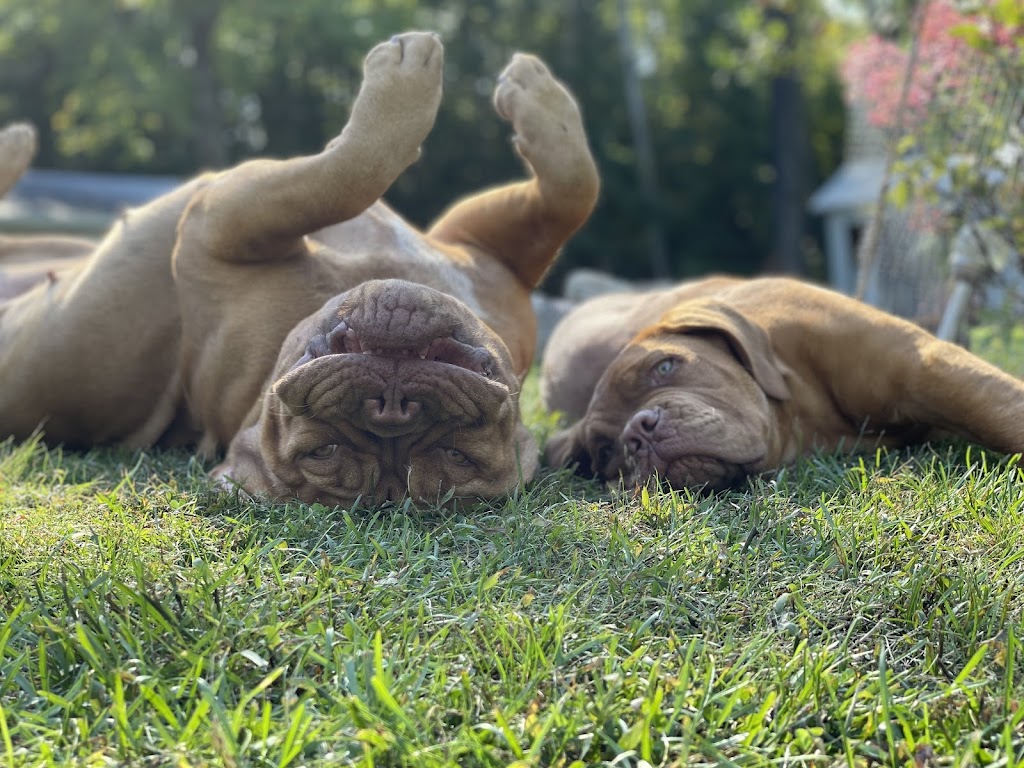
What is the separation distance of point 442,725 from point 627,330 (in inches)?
108

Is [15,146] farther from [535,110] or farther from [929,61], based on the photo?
[929,61]

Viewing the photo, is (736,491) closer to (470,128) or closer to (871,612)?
(871,612)

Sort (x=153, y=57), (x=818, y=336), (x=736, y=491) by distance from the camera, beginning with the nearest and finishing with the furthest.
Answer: (x=736, y=491) < (x=818, y=336) < (x=153, y=57)

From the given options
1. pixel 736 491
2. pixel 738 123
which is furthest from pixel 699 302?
pixel 738 123

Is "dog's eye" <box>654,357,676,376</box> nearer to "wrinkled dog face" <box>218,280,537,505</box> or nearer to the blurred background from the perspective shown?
"wrinkled dog face" <box>218,280,537,505</box>

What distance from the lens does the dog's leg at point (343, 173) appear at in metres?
3.74

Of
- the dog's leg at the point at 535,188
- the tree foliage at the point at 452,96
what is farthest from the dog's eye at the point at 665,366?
the tree foliage at the point at 452,96

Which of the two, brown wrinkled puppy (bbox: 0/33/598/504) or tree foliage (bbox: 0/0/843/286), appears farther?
tree foliage (bbox: 0/0/843/286)

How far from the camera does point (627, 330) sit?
4.49 meters

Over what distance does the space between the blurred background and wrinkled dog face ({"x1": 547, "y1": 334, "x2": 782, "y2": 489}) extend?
55.8 feet

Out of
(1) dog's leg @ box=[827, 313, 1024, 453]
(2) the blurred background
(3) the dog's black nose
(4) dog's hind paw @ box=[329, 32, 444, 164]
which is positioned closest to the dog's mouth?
(3) the dog's black nose

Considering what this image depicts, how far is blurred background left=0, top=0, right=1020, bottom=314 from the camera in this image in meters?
21.6

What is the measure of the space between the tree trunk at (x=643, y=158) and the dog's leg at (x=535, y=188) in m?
18.5

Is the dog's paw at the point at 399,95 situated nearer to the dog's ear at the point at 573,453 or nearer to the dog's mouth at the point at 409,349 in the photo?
the dog's mouth at the point at 409,349
